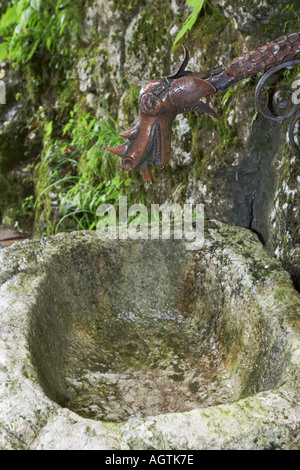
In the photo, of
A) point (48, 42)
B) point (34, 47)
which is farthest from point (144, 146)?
point (34, 47)

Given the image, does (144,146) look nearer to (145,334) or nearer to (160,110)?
(160,110)

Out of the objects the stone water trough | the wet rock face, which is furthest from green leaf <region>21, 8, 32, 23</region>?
the stone water trough

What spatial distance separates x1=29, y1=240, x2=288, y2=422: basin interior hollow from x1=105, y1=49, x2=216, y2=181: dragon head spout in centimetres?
56

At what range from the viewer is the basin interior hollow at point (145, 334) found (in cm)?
150

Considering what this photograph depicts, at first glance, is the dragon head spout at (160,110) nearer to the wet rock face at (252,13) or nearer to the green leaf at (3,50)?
the wet rock face at (252,13)

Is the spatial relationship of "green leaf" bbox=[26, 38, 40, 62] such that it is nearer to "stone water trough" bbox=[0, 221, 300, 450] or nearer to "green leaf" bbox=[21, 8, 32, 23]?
"green leaf" bbox=[21, 8, 32, 23]

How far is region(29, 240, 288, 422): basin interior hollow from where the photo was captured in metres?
1.50

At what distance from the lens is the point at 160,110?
4.56 feet

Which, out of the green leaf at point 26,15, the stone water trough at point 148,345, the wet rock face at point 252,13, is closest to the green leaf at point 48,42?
the green leaf at point 26,15

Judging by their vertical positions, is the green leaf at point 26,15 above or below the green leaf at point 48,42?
below

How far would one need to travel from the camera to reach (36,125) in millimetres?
4340

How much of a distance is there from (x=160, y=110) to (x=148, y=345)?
944 millimetres

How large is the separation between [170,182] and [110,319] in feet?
3.18

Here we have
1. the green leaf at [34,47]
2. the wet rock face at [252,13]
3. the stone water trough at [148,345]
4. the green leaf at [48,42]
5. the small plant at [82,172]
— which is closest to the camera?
the stone water trough at [148,345]
